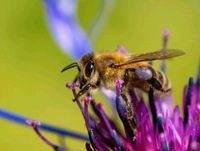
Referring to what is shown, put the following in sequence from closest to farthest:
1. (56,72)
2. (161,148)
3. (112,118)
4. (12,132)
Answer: (161,148) → (112,118) → (12,132) → (56,72)

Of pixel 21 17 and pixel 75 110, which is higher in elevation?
pixel 21 17

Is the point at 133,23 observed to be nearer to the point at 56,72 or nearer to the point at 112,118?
the point at 56,72

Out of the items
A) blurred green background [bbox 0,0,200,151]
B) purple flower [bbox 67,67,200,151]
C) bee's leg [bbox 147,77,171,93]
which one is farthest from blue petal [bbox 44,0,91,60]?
blurred green background [bbox 0,0,200,151]

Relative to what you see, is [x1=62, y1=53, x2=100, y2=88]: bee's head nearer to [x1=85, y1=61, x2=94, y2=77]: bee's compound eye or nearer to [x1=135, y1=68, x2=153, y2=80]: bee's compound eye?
[x1=85, y1=61, x2=94, y2=77]: bee's compound eye

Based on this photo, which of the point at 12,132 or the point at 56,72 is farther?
the point at 56,72

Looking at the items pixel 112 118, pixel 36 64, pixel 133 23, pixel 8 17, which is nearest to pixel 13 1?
pixel 8 17

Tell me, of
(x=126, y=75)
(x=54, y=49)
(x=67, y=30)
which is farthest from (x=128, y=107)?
(x=54, y=49)

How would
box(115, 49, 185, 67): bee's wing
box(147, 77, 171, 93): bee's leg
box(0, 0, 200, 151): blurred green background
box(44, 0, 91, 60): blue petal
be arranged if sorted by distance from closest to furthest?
box(115, 49, 185, 67): bee's wing, box(147, 77, 171, 93): bee's leg, box(44, 0, 91, 60): blue petal, box(0, 0, 200, 151): blurred green background
